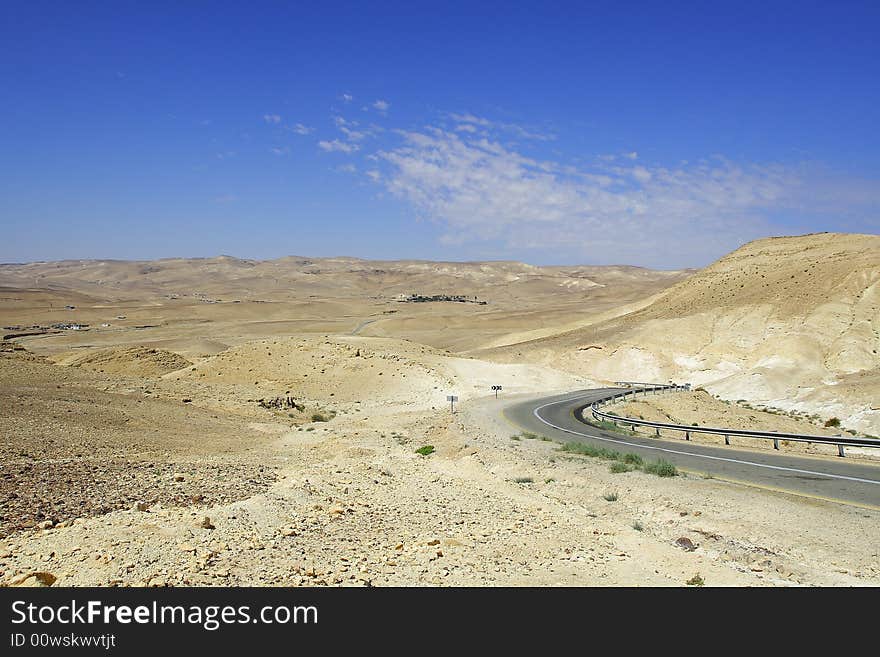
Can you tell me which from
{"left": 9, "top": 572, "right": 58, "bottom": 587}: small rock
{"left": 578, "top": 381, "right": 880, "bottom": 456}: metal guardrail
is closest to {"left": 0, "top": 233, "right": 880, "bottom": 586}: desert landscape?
{"left": 9, "top": 572, "right": 58, "bottom": 587}: small rock

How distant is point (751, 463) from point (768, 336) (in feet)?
136

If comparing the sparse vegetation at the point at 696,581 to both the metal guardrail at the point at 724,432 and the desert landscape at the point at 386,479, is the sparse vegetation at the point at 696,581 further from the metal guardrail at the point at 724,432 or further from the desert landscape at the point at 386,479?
the metal guardrail at the point at 724,432

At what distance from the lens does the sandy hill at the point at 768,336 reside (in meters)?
45.2

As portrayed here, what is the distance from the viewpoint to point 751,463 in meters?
18.7

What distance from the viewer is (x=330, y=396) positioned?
36.9 metres

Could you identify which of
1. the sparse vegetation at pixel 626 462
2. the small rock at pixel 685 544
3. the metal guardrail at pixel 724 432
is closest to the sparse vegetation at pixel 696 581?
the small rock at pixel 685 544

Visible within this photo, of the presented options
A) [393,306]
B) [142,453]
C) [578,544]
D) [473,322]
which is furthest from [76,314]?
[578,544]

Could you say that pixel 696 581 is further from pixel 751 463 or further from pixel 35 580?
pixel 751 463

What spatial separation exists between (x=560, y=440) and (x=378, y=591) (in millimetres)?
17182

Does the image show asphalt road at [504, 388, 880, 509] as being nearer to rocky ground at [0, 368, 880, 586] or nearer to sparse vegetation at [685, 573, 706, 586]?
rocky ground at [0, 368, 880, 586]

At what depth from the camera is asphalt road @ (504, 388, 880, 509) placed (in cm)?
1445

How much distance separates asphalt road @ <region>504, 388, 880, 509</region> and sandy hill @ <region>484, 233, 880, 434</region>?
17.5 metres

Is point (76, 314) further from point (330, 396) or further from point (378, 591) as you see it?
point (378, 591)

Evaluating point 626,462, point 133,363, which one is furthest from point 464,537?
point 133,363
